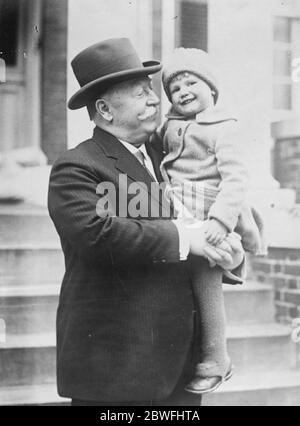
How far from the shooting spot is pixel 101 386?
1.94 meters

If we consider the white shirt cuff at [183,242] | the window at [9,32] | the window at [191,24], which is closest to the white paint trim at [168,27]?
the window at [191,24]

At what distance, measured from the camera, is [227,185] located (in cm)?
199

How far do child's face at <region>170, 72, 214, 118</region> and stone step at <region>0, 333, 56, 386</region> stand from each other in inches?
39.0

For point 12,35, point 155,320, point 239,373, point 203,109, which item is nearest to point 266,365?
point 239,373

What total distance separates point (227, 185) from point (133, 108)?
1.39 feet

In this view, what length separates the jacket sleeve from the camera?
1.98 metres

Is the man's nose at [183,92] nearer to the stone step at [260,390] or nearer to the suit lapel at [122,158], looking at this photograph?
the suit lapel at [122,158]

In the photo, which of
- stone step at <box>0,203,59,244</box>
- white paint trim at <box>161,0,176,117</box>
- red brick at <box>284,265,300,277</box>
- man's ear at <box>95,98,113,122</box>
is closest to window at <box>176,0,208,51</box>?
white paint trim at <box>161,0,176,117</box>

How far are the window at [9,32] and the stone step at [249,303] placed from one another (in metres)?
1.21

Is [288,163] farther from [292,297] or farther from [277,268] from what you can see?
[292,297]

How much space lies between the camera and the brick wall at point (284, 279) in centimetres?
230

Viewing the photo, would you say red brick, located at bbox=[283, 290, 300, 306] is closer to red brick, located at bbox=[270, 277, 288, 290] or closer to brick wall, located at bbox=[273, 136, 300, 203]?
red brick, located at bbox=[270, 277, 288, 290]

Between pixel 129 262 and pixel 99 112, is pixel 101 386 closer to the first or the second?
pixel 129 262

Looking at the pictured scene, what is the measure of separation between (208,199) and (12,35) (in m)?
1.00
